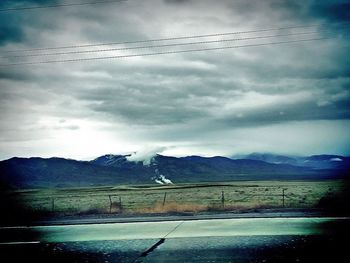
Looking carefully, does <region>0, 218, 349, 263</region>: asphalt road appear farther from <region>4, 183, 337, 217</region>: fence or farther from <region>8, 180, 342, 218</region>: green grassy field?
<region>8, 180, 342, 218</region>: green grassy field

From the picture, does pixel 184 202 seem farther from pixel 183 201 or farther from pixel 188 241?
pixel 188 241

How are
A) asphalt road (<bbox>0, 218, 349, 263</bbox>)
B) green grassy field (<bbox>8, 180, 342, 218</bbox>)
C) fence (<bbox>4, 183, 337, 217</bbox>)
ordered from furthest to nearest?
green grassy field (<bbox>8, 180, 342, 218</bbox>)
fence (<bbox>4, 183, 337, 217</bbox>)
asphalt road (<bbox>0, 218, 349, 263</bbox>)

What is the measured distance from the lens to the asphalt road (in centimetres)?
848

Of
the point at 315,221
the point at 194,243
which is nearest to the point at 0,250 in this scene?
the point at 194,243

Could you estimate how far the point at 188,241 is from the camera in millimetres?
10391

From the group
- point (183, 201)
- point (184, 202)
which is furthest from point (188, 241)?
point (183, 201)

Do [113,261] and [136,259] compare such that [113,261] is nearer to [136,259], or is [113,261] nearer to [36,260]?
[136,259]

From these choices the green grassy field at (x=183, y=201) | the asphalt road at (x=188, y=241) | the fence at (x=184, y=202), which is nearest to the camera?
the asphalt road at (x=188, y=241)

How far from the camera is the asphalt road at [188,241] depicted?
8484mm

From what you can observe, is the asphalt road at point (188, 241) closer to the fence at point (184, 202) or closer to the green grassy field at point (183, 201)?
the fence at point (184, 202)

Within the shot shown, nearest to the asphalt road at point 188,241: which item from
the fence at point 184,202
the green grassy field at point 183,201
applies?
the fence at point 184,202

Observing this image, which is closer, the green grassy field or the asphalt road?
the asphalt road

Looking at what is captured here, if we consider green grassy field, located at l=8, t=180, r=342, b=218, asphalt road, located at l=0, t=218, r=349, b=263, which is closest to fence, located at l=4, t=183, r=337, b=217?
green grassy field, located at l=8, t=180, r=342, b=218

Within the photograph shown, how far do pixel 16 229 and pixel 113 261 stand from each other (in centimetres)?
924
